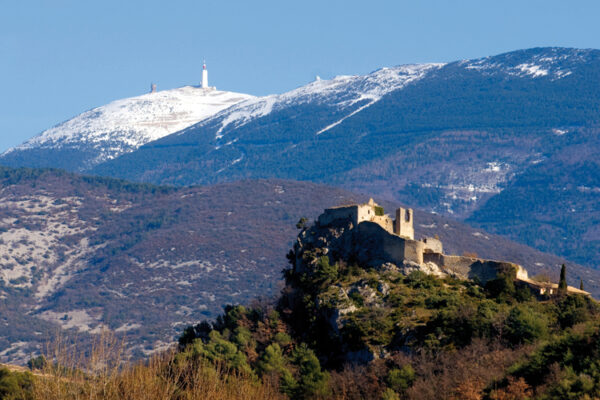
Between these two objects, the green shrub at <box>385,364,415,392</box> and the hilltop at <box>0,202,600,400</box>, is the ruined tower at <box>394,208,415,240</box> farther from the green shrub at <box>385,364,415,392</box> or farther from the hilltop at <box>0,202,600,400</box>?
the green shrub at <box>385,364,415,392</box>

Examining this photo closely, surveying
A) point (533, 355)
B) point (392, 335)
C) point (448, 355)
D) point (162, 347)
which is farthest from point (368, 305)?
point (162, 347)

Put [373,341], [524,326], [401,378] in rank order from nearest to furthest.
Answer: [401,378] < [524,326] < [373,341]

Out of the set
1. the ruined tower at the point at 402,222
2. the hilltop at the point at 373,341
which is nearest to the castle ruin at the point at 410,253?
the ruined tower at the point at 402,222

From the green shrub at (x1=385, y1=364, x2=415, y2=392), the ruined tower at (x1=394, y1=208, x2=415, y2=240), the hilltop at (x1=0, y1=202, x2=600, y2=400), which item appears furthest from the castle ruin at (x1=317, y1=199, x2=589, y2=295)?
the green shrub at (x1=385, y1=364, x2=415, y2=392)

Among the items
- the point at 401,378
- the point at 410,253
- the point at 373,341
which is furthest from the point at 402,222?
the point at 401,378

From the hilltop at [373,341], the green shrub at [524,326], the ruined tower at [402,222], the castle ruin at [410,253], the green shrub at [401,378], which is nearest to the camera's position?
the hilltop at [373,341]

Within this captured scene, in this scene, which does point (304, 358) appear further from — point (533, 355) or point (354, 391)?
point (533, 355)

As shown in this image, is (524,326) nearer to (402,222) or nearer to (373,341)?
(373,341)

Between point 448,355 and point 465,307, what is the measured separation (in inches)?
193

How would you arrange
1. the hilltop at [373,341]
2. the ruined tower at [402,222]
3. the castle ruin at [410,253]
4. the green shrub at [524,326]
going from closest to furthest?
the hilltop at [373,341] → the green shrub at [524,326] → the castle ruin at [410,253] → the ruined tower at [402,222]

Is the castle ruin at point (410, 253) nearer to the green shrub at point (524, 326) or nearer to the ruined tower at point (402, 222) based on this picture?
the ruined tower at point (402, 222)

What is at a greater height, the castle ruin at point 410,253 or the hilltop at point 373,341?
the castle ruin at point 410,253

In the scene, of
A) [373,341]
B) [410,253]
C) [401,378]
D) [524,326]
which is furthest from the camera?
[410,253]

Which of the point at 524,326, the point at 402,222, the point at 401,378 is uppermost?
the point at 402,222
